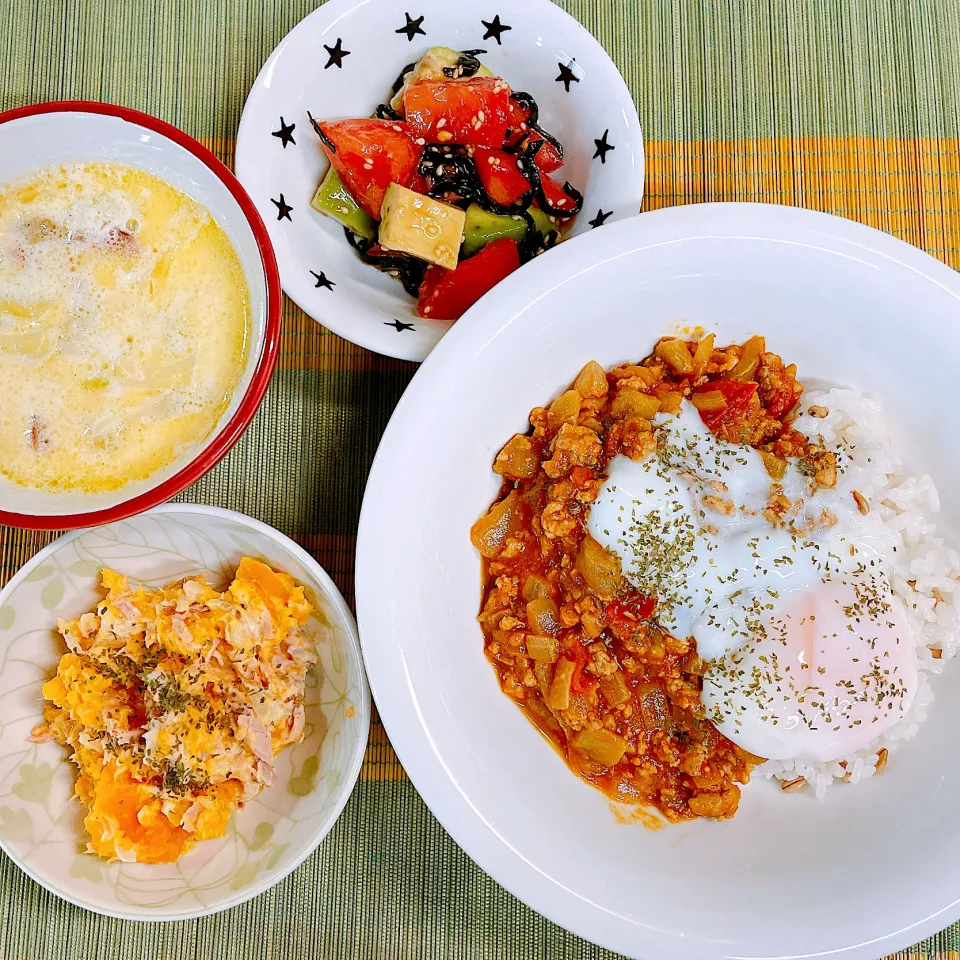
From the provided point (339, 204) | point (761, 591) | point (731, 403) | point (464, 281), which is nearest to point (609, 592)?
point (761, 591)

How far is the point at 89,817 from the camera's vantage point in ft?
6.31

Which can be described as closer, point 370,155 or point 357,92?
point 370,155

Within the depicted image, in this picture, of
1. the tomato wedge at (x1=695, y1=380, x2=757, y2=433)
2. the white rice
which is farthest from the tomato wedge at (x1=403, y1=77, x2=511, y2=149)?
the white rice

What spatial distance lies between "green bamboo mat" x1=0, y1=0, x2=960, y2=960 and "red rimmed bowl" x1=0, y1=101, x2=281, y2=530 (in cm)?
47

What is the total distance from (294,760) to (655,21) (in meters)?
2.20

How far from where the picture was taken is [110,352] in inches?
68.2

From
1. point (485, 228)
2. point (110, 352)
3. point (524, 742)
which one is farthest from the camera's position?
point (485, 228)

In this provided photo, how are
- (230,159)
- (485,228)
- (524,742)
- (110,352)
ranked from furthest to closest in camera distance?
(230,159)
(485,228)
(524,742)
(110,352)

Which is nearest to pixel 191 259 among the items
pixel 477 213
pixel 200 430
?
pixel 200 430

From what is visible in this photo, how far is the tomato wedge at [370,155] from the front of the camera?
1.90 meters

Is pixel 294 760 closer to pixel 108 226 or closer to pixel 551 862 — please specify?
pixel 551 862

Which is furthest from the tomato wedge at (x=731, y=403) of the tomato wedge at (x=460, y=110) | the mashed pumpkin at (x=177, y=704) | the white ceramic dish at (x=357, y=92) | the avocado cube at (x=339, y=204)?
the mashed pumpkin at (x=177, y=704)

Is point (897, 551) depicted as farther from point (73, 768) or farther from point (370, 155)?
point (73, 768)

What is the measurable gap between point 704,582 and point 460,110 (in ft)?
4.05
